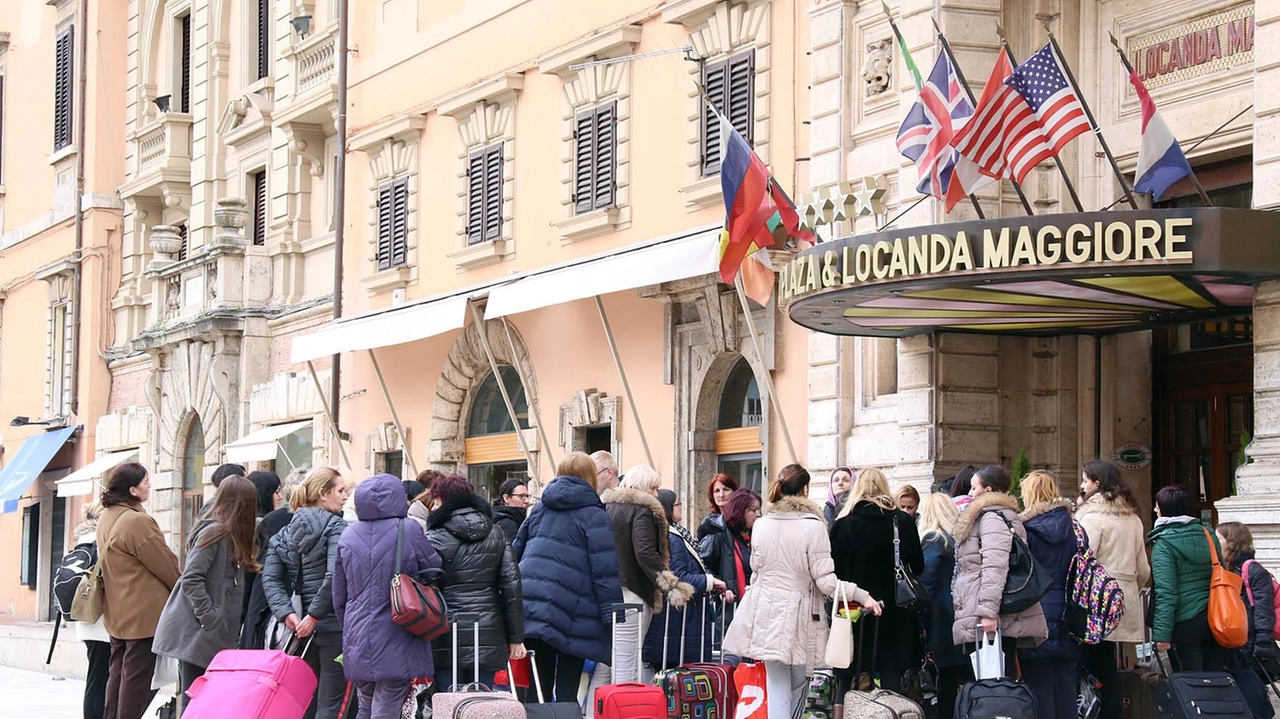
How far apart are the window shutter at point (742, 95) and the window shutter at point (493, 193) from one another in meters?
5.11

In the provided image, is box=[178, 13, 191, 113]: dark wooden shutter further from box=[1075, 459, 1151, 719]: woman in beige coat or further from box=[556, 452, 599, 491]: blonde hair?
box=[1075, 459, 1151, 719]: woman in beige coat

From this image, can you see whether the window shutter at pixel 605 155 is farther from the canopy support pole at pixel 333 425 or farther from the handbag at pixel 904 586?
the handbag at pixel 904 586

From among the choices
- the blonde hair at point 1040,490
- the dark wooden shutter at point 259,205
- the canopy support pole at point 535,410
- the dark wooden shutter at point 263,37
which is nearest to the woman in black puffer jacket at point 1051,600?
the blonde hair at point 1040,490

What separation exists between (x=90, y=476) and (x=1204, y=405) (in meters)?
24.1

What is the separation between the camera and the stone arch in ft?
82.5

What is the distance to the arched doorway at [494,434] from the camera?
2517 cm

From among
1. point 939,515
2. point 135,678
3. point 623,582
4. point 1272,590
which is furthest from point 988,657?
point 135,678

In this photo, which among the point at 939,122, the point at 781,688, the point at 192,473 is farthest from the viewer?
the point at 192,473

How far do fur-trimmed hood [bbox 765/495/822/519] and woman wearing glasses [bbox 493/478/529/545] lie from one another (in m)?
1.98

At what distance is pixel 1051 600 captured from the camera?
11.8 m

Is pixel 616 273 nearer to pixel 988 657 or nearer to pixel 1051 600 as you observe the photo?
pixel 1051 600

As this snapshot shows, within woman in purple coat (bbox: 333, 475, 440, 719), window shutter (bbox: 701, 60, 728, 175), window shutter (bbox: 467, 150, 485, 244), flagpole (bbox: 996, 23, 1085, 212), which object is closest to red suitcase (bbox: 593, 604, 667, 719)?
woman in purple coat (bbox: 333, 475, 440, 719)

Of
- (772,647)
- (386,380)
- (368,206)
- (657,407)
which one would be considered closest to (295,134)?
(368,206)

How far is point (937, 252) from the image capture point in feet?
45.9
